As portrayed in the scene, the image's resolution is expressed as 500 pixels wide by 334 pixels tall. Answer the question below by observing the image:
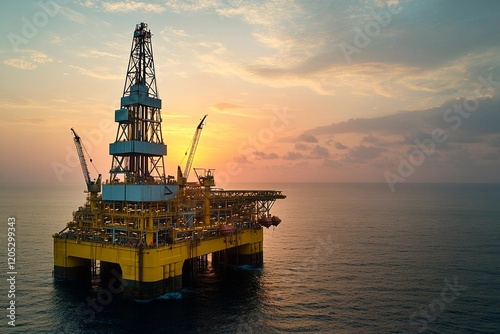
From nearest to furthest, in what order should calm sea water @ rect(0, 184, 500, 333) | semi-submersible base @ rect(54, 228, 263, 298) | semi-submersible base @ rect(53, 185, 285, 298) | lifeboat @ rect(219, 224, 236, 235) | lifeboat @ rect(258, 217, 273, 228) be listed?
calm sea water @ rect(0, 184, 500, 333), semi-submersible base @ rect(54, 228, 263, 298), semi-submersible base @ rect(53, 185, 285, 298), lifeboat @ rect(219, 224, 236, 235), lifeboat @ rect(258, 217, 273, 228)

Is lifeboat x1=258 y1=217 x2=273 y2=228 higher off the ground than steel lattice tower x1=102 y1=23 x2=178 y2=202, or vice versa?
steel lattice tower x1=102 y1=23 x2=178 y2=202

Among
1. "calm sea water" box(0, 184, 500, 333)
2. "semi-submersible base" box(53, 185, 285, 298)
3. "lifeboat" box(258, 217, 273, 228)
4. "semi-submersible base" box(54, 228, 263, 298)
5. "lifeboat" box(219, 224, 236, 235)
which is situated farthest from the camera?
"lifeboat" box(258, 217, 273, 228)

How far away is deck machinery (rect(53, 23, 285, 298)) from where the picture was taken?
1895 inches

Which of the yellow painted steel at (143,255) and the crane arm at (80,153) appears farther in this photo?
the crane arm at (80,153)

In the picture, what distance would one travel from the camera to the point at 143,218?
49.2 meters

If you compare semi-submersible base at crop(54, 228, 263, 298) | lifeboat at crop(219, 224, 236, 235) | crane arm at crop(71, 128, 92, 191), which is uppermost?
crane arm at crop(71, 128, 92, 191)

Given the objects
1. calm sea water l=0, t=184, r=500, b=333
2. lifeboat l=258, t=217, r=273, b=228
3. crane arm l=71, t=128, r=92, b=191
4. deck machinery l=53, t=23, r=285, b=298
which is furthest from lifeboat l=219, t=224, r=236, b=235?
crane arm l=71, t=128, r=92, b=191

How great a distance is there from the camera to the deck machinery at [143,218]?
48.1m

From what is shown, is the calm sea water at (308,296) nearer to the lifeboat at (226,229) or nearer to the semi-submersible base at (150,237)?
the semi-submersible base at (150,237)

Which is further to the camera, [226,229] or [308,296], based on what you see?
[226,229]

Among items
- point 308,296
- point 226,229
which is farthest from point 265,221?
point 308,296

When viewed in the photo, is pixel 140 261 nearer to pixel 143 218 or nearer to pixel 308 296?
pixel 143 218

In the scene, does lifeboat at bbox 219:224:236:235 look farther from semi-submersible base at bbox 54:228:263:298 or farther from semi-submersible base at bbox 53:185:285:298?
semi-submersible base at bbox 54:228:263:298

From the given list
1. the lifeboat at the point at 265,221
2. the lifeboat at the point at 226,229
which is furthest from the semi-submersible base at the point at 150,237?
the lifeboat at the point at 265,221
